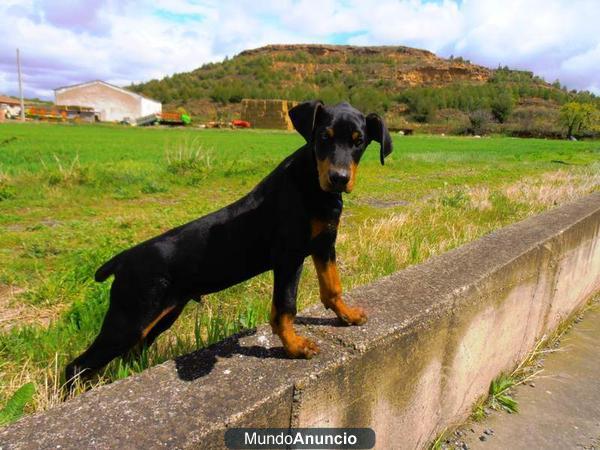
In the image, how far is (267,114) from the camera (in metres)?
72.9

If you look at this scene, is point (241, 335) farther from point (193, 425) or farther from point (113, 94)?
point (113, 94)

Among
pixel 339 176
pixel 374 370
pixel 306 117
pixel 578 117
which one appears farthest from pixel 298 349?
pixel 578 117

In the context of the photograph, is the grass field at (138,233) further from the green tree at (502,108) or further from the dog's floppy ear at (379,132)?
the green tree at (502,108)

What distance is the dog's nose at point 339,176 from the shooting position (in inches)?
72.8

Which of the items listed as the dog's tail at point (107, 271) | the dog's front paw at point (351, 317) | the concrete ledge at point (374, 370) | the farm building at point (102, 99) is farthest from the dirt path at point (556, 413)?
the farm building at point (102, 99)

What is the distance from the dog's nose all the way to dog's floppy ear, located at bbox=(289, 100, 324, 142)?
31 cm

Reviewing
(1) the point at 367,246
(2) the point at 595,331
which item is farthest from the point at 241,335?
(2) the point at 595,331

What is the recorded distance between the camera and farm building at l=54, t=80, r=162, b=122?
79.2 m

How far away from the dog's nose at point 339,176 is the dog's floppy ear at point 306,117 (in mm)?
306

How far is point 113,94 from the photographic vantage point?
7981cm

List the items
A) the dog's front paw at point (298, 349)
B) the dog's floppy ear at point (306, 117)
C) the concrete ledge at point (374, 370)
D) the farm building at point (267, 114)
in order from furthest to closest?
the farm building at point (267, 114)
the dog's floppy ear at point (306, 117)
the dog's front paw at point (298, 349)
the concrete ledge at point (374, 370)

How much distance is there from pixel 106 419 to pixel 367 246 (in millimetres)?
4136

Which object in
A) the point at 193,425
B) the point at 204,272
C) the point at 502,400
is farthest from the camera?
the point at 502,400

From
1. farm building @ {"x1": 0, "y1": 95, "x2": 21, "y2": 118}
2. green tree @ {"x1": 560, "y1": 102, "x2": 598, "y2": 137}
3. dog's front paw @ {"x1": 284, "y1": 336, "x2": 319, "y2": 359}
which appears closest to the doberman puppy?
dog's front paw @ {"x1": 284, "y1": 336, "x2": 319, "y2": 359}
